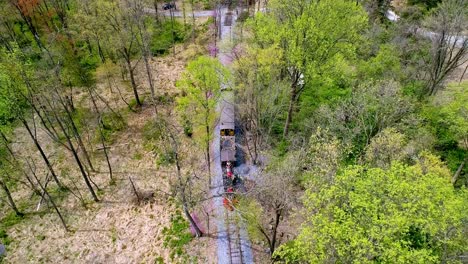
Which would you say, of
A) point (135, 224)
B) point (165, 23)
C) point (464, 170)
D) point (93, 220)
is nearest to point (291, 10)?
point (464, 170)

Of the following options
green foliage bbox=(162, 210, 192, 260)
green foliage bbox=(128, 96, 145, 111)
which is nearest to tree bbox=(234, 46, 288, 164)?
green foliage bbox=(162, 210, 192, 260)

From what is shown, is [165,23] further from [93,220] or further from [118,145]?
[93,220]

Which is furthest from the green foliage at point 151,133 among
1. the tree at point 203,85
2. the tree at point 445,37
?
the tree at point 445,37

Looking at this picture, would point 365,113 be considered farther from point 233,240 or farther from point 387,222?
point 233,240

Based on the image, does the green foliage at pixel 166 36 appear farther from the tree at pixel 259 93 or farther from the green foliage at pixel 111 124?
the tree at pixel 259 93

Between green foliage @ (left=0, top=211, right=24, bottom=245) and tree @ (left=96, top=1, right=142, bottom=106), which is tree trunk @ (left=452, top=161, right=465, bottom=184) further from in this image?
green foliage @ (left=0, top=211, right=24, bottom=245)

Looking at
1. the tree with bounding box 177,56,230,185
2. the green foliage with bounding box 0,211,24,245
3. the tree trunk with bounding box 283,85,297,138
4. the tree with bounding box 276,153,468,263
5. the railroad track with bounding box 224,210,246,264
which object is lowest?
the green foliage with bounding box 0,211,24,245
